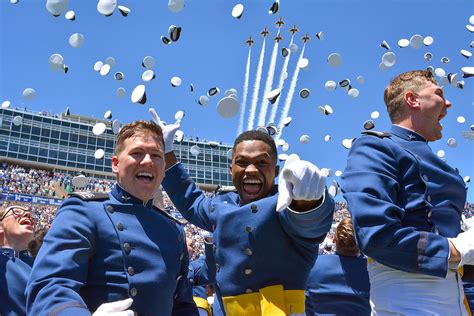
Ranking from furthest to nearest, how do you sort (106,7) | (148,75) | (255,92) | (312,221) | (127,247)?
(255,92)
(148,75)
(106,7)
(312,221)
(127,247)

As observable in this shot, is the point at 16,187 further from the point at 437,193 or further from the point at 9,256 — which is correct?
the point at 437,193

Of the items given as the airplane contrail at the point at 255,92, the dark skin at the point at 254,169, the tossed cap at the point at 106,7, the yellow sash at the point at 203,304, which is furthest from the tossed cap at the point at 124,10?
the airplane contrail at the point at 255,92

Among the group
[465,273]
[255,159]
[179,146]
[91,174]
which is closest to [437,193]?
[465,273]

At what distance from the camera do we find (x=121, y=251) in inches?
100

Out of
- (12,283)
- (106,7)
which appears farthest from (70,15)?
(12,283)

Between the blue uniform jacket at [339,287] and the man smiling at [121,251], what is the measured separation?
2.48 m

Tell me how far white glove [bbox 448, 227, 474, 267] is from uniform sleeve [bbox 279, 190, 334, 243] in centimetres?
62

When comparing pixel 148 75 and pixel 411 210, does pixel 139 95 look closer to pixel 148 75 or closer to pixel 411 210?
pixel 148 75

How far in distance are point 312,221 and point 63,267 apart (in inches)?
50.1

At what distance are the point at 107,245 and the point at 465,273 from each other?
192 centimetres

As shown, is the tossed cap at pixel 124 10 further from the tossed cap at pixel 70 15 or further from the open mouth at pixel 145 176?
the open mouth at pixel 145 176

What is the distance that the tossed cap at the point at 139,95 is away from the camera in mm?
10045

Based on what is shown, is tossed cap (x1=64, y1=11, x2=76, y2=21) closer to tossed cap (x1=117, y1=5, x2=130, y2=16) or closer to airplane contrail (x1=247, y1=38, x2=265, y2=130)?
tossed cap (x1=117, y1=5, x2=130, y2=16)

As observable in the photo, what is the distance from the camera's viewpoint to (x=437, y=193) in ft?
8.96
